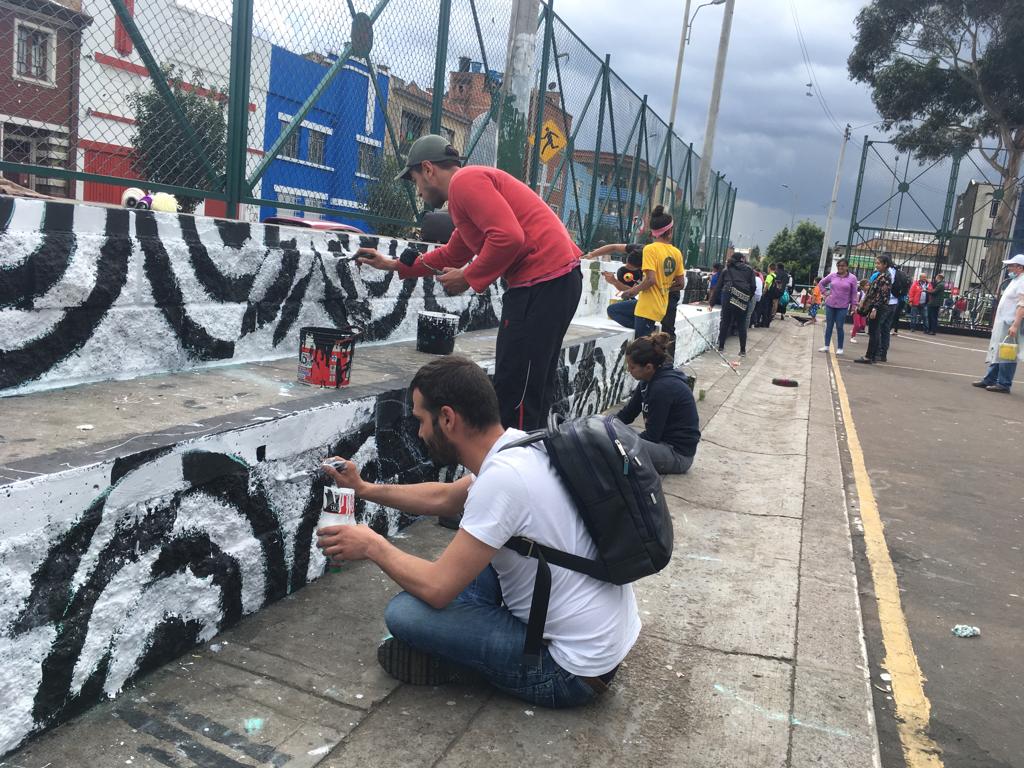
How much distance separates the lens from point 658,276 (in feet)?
24.8

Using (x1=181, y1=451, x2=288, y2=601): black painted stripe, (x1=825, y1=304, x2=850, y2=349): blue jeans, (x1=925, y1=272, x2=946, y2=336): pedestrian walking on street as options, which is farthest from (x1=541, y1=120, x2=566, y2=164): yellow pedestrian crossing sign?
(x1=925, y1=272, x2=946, y2=336): pedestrian walking on street

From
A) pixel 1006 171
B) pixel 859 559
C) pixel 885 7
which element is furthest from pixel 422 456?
pixel 885 7

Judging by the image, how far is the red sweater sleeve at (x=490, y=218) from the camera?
11.5ft

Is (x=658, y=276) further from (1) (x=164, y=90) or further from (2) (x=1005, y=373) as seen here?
(2) (x=1005, y=373)

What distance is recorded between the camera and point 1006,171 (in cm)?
2973

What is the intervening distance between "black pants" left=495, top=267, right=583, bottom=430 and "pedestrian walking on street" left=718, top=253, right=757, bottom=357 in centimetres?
1056

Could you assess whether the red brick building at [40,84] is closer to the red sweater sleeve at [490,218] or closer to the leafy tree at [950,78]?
the red sweater sleeve at [490,218]

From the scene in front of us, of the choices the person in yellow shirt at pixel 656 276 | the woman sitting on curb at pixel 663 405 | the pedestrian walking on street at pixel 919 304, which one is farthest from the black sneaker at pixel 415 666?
the pedestrian walking on street at pixel 919 304

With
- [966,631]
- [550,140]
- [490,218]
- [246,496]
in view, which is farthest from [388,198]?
[966,631]

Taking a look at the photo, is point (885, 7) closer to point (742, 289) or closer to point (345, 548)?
point (742, 289)

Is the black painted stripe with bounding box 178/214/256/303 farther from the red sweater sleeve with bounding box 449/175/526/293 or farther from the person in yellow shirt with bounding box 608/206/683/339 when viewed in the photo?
the person in yellow shirt with bounding box 608/206/683/339

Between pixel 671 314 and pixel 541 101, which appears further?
pixel 671 314

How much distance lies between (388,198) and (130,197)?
2174 millimetres

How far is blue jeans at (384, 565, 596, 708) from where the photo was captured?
246 cm
